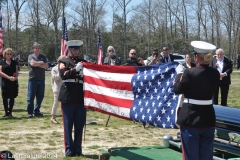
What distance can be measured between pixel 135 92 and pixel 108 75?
27.6 inches

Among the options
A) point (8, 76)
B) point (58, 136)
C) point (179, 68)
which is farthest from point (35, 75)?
point (179, 68)

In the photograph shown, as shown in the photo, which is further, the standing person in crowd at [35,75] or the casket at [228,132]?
the standing person in crowd at [35,75]

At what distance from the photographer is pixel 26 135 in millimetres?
8359

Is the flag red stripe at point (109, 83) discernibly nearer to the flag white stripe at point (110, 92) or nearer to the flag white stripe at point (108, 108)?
the flag white stripe at point (110, 92)

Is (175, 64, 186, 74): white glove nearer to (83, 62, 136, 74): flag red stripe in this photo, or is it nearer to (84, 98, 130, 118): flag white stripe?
(83, 62, 136, 74): flag red stripe

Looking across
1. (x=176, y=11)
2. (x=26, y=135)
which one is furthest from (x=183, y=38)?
(x=26, y=135)

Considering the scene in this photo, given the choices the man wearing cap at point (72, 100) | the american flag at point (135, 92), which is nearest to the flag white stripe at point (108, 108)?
the american flag at point (135, 92)

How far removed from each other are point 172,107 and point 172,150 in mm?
1337

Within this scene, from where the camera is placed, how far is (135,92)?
6.13 m

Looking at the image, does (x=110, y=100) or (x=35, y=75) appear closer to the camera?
(x=110, y=100)

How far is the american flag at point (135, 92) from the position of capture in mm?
5520

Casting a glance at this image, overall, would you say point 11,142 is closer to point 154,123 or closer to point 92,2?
point 154,123

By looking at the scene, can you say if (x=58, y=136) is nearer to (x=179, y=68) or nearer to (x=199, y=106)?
(x=179, y=68)

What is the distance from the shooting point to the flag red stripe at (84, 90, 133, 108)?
6.21m
